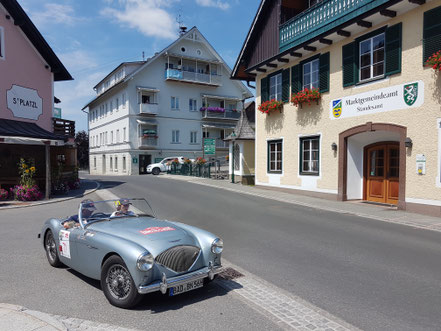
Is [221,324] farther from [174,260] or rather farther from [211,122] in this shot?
[211,122]

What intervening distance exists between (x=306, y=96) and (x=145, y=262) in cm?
1240

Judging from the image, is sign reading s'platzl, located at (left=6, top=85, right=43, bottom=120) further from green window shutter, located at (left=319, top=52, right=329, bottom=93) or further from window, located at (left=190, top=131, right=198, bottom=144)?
window, located at (left=190, top=131, right=198, bottom=144)

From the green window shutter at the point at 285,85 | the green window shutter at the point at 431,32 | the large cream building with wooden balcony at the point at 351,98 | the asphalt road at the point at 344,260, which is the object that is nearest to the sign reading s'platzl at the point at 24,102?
the asphalt road at the point at 344,260

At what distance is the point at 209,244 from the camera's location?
4.54m

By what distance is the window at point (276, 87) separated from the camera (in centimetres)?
1703

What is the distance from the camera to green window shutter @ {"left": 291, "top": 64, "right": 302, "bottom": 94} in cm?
1550

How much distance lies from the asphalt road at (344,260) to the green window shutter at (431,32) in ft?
18.0

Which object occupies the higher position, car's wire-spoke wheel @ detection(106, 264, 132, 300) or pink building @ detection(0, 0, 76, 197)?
pink building @ detection(0, 0, 76, 197)

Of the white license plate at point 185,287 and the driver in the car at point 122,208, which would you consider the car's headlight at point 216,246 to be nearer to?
the white license plate at point 185,287

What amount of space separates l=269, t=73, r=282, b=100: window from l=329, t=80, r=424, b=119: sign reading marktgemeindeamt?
12.4 feet

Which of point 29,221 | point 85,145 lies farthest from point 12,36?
point 85,145

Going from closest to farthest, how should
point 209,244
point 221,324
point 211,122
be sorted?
1. point 221,324
2. point 209,244
3. point 211,122

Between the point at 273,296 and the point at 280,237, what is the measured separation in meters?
3.28

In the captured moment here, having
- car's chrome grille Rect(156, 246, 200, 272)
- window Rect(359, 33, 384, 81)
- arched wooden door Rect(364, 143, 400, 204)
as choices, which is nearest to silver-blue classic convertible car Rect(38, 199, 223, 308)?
car's chrome grille Rect(156, 246, 200, 272)
